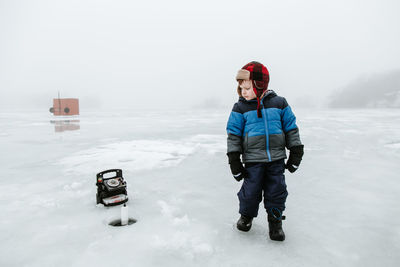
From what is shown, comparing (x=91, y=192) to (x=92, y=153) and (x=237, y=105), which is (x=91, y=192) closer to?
(x=237, y=105)

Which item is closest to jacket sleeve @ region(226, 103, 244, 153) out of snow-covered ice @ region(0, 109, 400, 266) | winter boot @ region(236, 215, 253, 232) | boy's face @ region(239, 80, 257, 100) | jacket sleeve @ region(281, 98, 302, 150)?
boy's face @ region(239, 80, 257, 100)

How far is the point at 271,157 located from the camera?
2291 millimetres

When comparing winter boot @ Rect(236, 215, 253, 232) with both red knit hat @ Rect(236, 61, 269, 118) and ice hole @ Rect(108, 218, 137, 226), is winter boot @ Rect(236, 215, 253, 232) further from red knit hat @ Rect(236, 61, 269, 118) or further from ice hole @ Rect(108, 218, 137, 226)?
ice hole @ Rect(108, 218, 137, 226)

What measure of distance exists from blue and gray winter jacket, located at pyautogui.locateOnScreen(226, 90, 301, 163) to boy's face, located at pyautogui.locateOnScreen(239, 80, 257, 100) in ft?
0.16

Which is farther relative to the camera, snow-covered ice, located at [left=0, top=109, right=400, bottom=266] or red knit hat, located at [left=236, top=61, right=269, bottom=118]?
red knit hat, located at [left=236, top=61, right=269, bottom=118]

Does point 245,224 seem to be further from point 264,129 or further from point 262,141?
point 264,129

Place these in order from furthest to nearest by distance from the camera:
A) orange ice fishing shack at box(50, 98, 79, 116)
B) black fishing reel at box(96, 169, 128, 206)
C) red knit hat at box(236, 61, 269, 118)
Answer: orange ice fishing shack at box(50, 98, 79, 116) → black fishing reel at box(96, 169, 128, 206) → red knit hat at box(236, 61, 269, 118)

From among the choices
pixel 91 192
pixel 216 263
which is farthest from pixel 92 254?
pixel 91 192

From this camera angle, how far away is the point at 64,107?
26062mm

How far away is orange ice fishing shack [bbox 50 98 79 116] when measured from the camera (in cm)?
2561

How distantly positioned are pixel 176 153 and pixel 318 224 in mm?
4288

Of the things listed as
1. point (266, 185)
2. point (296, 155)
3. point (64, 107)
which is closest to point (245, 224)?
point (266, 185)

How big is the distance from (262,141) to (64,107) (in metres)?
28.7

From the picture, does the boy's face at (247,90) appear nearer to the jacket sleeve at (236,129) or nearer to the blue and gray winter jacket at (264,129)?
the blue and gray winter jacket at (264,129)
